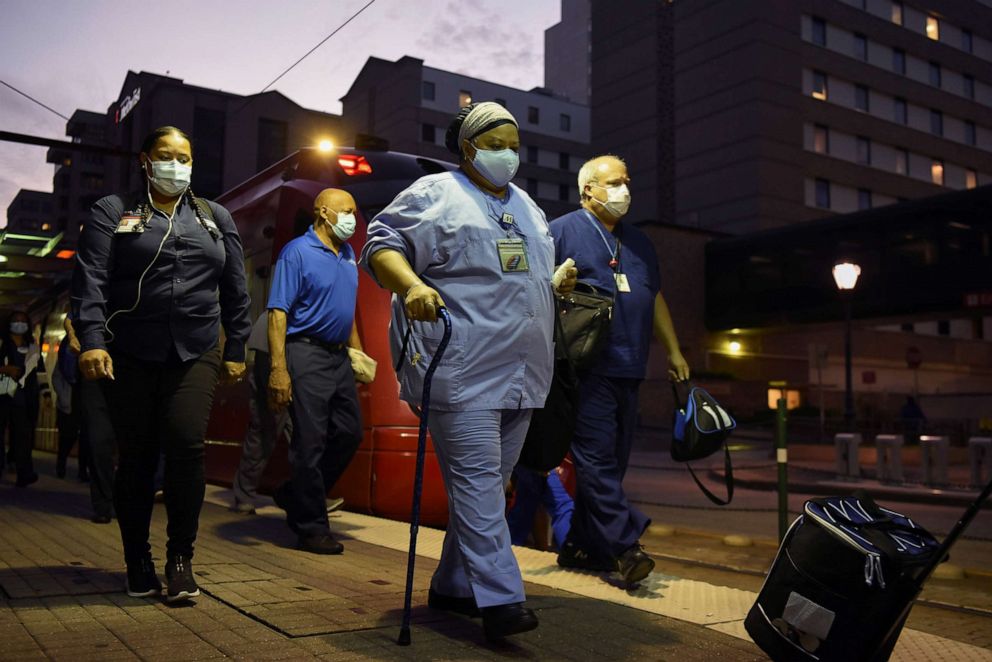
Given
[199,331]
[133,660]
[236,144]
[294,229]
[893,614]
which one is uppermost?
[236,144]

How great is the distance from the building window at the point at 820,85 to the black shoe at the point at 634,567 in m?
47.8

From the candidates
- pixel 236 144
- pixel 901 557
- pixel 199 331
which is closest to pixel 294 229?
pixel 199 331

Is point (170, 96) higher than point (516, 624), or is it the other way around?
point (170, 96)

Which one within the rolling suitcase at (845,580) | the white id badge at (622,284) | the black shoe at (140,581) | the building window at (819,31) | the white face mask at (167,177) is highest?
the building window at (819,31)

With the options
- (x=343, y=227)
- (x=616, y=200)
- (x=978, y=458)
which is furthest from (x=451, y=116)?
(x=616, y=200)

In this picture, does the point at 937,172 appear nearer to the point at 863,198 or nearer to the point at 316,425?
the point at 863,198

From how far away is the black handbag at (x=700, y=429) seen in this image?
446 centimetres

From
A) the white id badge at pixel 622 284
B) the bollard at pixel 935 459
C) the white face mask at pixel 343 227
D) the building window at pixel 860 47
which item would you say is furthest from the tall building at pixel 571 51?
the white id badge at pixel 622 284

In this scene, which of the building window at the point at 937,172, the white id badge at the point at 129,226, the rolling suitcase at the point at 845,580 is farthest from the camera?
the building window at the point at 937,172

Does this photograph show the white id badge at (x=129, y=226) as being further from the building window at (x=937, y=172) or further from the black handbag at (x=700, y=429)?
the building window at (x=937, y=172)

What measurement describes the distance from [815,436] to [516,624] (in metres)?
24.5

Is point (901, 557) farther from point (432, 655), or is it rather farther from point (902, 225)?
point (902, 225)

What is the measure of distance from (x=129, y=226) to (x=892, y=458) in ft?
45.2

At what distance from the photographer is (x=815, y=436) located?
26.2 meters
